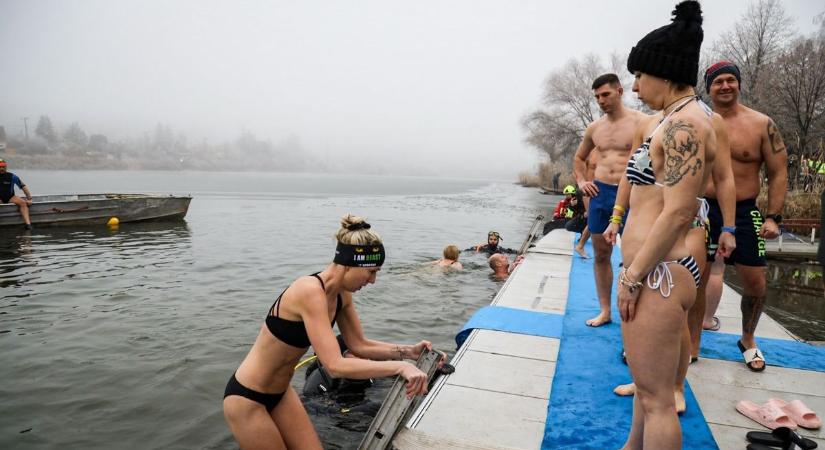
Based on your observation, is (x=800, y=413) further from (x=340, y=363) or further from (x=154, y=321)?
(x=154, y=321)

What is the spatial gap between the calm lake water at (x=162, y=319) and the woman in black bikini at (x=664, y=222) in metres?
2.90

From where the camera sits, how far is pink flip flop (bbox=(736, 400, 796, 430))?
3.24 m

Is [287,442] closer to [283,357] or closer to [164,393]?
[283,357]

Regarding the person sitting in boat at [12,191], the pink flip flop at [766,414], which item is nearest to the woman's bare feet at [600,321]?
the pink flip flop at [766,414]

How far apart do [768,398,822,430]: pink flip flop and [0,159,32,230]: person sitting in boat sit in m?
20.2

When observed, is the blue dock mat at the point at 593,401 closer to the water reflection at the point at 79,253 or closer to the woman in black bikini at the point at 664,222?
the woman in black bikini at the point at 664,222

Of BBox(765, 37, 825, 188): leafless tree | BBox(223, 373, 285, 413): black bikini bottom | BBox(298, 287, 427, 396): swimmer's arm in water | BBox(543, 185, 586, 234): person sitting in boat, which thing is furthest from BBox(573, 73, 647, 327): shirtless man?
BBox(765, 37, 825, 188): leafless tree

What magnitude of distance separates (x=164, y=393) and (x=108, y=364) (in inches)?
55.8

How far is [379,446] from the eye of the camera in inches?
111

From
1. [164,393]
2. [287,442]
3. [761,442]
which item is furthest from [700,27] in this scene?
[164,393]

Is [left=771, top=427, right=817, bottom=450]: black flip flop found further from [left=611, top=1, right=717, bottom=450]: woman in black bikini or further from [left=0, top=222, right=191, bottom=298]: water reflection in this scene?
[left=0, top=222, right=191, bottom=298]: water reflection

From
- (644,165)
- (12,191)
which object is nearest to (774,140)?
(644,165)

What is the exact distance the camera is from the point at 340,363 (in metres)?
2.77

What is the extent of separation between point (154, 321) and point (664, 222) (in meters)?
8.56
